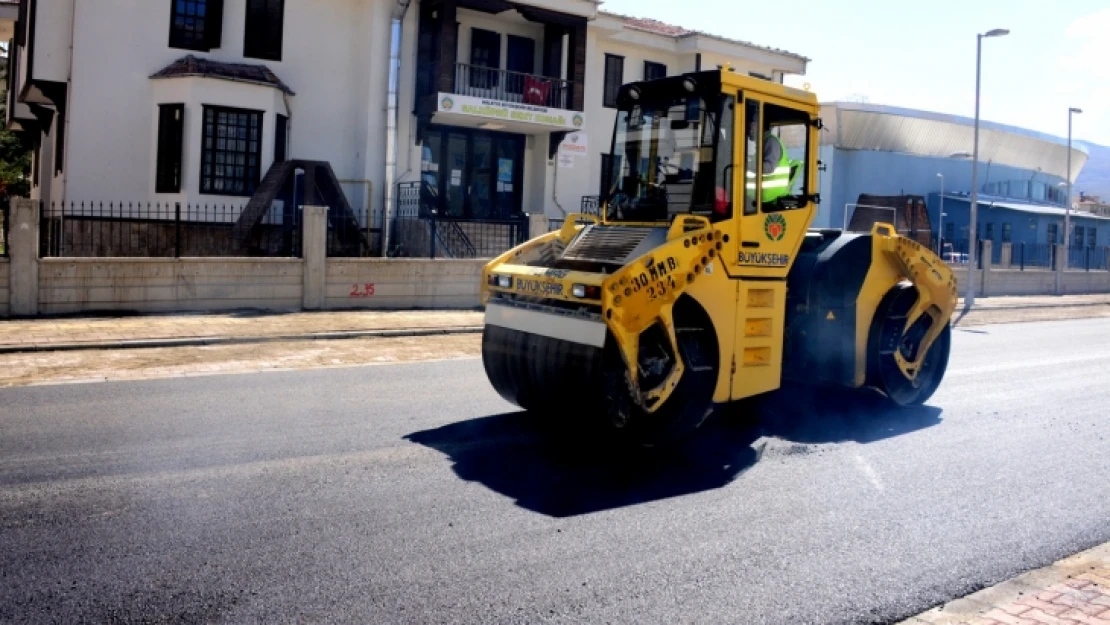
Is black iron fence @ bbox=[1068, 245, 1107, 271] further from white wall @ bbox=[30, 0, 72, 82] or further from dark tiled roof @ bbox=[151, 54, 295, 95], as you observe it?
white wall @ bbox=[30, 0, 72, 82]

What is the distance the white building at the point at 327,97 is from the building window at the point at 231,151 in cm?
3

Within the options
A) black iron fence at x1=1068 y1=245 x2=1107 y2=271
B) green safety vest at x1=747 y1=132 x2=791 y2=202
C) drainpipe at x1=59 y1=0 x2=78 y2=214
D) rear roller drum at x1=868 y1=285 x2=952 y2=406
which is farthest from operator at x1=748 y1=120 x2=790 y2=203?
black iron fence at x1=1068 y1=245 x2=1107 y2=271

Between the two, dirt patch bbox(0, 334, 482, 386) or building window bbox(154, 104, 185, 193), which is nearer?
dirt patch bbox(0, 334, 482, 386)

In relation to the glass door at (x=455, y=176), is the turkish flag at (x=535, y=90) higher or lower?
higher

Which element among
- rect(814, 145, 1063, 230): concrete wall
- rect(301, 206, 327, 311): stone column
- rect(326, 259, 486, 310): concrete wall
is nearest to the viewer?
rect(301, 206, 327, 311): stone column

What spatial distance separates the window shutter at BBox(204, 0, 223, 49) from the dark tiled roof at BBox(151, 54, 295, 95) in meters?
0.53

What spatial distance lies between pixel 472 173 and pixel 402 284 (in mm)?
9986

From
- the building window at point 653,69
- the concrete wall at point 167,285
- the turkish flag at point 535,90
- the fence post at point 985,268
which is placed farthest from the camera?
the building window at point 653,69

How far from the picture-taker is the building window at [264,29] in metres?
25.0

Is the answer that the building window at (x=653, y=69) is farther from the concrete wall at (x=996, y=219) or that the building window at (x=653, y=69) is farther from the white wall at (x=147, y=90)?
the concrete wall at (x=996, y=219)

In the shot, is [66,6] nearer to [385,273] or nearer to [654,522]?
[385,273]

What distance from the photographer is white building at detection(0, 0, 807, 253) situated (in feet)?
77.8

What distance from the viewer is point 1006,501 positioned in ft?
22.6

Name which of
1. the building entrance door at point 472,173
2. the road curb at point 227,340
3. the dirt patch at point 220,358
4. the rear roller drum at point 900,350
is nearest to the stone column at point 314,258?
the road curb at point 227,340
